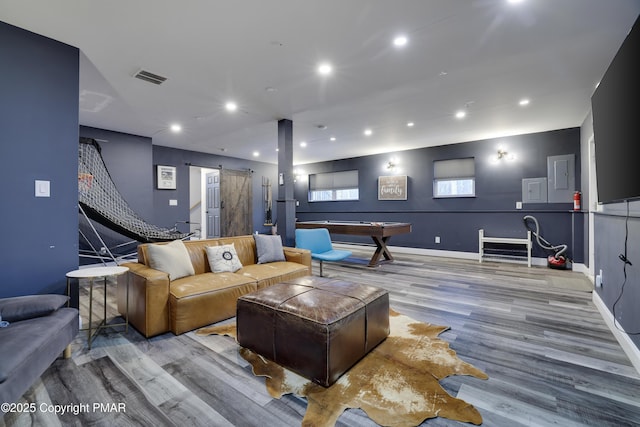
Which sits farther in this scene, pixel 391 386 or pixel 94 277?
pixel 94 277

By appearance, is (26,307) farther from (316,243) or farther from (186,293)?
(316,243)

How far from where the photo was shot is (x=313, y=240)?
15.0 feet

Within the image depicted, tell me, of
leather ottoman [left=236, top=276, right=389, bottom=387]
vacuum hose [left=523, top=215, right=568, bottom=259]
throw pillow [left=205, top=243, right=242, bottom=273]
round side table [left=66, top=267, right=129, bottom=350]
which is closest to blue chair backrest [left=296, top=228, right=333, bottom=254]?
throw pillow [left=205, top=243, right=242, bottom=273]

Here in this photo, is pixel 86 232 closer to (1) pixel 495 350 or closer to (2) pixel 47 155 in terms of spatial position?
(2) pixel 47 155

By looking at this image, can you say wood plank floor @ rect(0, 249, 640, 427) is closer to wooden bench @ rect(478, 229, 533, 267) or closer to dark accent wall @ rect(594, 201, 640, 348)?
dark accent wall @ rect(594, 201, 640, 348)

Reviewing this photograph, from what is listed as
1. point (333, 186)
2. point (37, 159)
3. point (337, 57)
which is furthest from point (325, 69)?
point (333, 186)

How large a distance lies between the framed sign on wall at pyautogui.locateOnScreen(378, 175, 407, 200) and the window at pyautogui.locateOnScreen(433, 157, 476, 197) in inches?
29.2

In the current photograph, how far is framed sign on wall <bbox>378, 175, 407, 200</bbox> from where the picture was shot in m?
7.17

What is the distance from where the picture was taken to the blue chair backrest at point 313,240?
452 cm

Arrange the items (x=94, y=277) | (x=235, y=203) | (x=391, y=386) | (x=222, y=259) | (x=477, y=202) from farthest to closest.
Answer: (x=235, y=203) → (x=477, y=202) → (x=222, y=259) → (x=94, y=277) → (x=391, y=386)

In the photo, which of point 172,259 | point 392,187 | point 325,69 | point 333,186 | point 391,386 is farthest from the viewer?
point 333,186

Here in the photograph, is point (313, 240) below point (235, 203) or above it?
below

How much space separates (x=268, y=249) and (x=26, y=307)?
227 cm

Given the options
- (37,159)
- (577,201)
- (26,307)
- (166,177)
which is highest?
(166,177)
